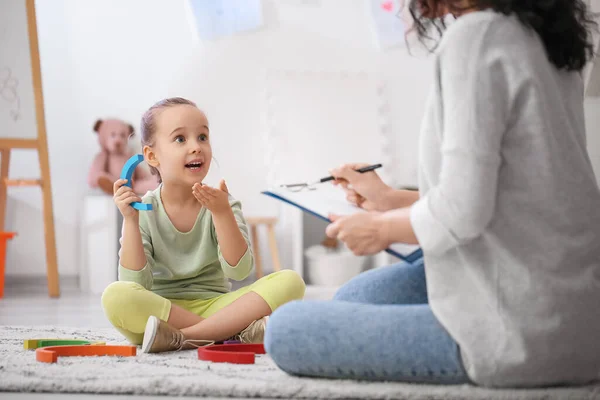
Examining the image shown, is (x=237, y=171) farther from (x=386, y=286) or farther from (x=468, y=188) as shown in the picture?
(x=468, y=188)

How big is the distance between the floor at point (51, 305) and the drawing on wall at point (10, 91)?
66 cm

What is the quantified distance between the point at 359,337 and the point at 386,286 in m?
0.21

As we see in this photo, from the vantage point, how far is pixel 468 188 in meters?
0.73

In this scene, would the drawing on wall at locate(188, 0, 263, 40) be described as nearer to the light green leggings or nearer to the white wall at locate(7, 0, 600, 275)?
the white wall at locate(7, 0, 600, 275)

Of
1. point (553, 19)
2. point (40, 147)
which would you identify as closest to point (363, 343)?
point (553, 19)

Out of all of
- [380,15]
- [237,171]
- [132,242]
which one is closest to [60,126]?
[237,171]

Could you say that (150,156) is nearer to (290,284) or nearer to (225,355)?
(290,284)

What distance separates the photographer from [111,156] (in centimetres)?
301

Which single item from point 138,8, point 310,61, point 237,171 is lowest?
point 237,171

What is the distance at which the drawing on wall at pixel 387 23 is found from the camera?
328 centimetres

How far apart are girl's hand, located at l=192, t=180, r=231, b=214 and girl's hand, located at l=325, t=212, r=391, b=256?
41 centimetres

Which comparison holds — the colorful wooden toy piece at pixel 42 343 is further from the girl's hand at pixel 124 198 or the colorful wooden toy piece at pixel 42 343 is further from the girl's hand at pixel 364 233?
the girl's hand at pixel 364 233

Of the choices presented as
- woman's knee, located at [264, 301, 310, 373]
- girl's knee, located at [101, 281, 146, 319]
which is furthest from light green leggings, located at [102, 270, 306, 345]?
woman's knee, located at [264, 301, 310, 373]

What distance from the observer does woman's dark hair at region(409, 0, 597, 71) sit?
0.78m
